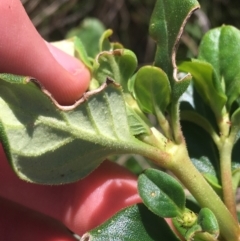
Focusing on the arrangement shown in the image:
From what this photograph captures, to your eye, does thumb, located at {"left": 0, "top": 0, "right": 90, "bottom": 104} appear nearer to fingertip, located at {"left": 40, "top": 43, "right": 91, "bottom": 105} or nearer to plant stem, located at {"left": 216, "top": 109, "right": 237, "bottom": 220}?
fingertip, located at {"left": 40, "top": 43, "right": 91, "bottom": 105}

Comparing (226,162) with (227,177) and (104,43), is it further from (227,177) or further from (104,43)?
(104,43)

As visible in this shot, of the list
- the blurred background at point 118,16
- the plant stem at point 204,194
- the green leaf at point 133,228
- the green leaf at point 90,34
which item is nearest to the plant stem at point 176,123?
the plant stem at point 204,194

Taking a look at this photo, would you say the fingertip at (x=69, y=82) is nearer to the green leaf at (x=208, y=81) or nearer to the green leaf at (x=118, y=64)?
the green leaf at (x=118, y=64)

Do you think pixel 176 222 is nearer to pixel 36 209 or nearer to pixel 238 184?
pixel 238 184

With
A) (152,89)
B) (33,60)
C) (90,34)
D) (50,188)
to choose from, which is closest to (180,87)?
(152,89)

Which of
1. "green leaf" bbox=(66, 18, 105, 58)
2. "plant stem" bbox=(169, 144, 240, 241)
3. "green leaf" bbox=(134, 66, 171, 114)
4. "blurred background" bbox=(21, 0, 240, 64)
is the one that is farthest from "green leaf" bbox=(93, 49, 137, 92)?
"blurred background" bbox=(21, 0, 240, 64)

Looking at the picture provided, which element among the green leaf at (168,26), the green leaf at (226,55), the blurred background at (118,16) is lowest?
the blurred background at (118,16)

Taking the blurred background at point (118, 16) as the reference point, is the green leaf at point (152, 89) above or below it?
above

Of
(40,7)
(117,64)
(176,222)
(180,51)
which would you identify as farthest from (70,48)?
(40,7)
